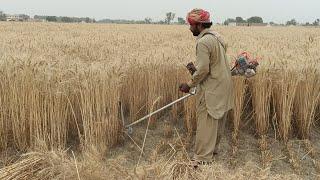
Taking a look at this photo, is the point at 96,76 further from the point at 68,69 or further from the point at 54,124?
the point at 54,124

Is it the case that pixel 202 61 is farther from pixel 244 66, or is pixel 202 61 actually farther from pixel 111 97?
pixel 111 97

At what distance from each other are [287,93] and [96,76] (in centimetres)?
223

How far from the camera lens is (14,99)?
4863 millimetres

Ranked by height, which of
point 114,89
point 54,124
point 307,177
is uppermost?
point 114,89

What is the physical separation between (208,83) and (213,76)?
10 centimetres

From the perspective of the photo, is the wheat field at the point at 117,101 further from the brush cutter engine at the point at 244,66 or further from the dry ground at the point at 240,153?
the brush cutter engine at the point at 244,66

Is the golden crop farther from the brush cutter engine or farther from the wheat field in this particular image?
the brush cutter engine

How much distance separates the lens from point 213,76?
4.69 meters

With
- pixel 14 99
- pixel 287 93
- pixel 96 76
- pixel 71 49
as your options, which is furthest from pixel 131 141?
pixel 71 49

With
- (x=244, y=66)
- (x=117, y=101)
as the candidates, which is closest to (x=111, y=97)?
(x=117, y=101)

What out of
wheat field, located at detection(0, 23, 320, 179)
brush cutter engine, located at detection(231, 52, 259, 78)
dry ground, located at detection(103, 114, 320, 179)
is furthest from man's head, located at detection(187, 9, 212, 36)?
dry ground, located at detection(103, 114, 320, 179)

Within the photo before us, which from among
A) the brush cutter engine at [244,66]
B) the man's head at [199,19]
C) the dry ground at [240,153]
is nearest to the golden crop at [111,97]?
the dry ground at [240,153]

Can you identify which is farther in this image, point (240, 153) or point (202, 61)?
point (240, 153)

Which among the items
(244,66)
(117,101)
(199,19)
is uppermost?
(199,19)
